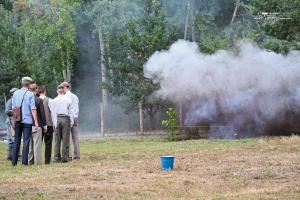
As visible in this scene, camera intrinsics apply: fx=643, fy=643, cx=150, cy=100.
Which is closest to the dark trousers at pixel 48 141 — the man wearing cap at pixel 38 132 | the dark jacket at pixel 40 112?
the man wearing cap at pixel 38 132

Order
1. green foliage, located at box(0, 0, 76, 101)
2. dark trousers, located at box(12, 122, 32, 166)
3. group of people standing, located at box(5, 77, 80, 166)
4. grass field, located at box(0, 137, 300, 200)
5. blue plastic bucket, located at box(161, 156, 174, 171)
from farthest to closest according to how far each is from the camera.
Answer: green foliage, located at box(0, 0, 76, 101), group of people standing, located at box(5, 77, 80, 166), dark trousers, located at box(12, 122, 32, 166), blue plastic bucket, located at box(161, 156, 174, 171), grass field, located at box(0, 137, 300, 200)

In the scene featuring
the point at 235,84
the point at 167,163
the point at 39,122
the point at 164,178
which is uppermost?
the point at 235,84

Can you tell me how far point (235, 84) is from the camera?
24.4 meters

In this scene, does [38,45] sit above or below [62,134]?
above

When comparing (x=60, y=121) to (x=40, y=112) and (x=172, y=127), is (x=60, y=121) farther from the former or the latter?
(x=172, y=127)

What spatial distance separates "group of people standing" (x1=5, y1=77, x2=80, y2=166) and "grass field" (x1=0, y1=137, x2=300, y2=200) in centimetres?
77

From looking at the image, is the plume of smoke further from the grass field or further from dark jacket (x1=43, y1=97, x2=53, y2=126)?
dark jacket (x1=43, y1=97, x2=53, y2=126)

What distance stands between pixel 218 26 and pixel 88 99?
983cm

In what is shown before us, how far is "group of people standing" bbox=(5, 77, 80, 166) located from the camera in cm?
1408

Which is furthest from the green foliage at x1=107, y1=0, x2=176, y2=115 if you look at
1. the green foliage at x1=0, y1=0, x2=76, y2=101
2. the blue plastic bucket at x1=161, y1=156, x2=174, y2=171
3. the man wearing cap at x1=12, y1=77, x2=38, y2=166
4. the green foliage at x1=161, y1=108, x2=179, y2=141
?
the blue plastic bucket at x1=161, y1=156, x2=174, y2=171

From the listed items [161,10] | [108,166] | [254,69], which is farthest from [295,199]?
[161,10]

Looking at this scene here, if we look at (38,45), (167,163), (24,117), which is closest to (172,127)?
(24,117)

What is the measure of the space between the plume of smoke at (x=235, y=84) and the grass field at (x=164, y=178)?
896 cm

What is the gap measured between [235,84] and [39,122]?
11639 millimetres
